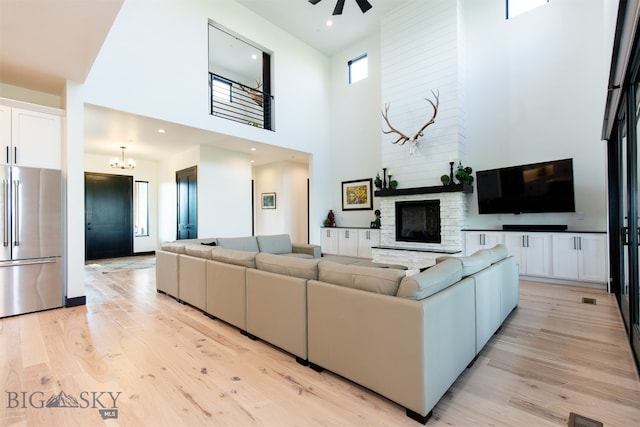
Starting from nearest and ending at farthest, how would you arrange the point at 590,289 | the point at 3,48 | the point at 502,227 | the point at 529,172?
1. the point at 3,48
2. the point at 590,289
3. the point at 529,172
4. the point at 502,227

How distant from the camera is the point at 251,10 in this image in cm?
638

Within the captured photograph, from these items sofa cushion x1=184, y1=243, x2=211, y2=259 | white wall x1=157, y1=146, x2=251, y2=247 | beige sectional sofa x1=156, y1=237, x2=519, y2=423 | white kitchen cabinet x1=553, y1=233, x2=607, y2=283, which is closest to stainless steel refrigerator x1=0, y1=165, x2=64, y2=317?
sofa cushion x1=184, y1=243, x2=211, y2=259

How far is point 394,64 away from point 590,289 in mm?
5537

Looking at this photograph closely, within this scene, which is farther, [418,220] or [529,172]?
[418,220]

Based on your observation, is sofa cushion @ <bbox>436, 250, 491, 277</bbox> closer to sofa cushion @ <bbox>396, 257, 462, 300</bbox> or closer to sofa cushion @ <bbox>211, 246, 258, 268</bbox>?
sofa cushion @ <bbox>396, 257, 462, 300</bbox>

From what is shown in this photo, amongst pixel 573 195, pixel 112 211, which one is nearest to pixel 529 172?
pixel 573 195

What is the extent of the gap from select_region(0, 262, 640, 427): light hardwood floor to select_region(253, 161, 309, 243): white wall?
5573mm

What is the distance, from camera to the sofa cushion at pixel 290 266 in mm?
2298

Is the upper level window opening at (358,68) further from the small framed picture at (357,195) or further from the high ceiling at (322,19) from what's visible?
the small framed picture at (357,195)

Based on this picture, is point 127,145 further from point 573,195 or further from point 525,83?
point 573,195

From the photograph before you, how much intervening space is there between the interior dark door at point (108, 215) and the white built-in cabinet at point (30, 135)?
4821mm

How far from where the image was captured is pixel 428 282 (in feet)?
5.83

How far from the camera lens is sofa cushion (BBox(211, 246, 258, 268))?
Answer: 2.81 meters

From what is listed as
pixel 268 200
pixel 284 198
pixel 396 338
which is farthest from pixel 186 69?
pixel 396 338
